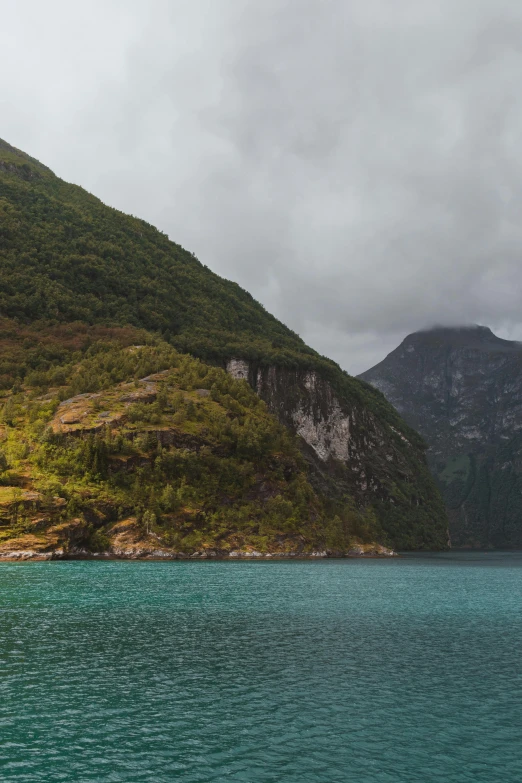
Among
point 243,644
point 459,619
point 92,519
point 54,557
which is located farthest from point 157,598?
point 92,519

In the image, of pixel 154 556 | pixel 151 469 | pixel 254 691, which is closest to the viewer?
pixel 254 691

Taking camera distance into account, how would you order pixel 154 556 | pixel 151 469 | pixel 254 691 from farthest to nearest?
pixel 151 469 < pixel 154 556 < pixel 254 691

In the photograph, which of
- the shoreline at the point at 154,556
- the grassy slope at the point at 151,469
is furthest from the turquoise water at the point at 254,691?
the grassy slope at the point at 151,469

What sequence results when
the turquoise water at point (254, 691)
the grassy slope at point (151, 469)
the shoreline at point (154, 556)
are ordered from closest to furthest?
the turquoise water at point (254, 691), the shoreline at point (154, 556), the grassy slope at point (151, 469)

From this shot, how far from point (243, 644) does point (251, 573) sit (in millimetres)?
52317

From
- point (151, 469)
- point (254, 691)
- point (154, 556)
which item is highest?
point (151, 469)

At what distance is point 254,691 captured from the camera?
1142 inches

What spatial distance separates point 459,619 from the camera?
5281 cm

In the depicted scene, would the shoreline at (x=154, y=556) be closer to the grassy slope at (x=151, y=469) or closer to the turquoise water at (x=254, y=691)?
the grassy slope at (x=151, y=469)

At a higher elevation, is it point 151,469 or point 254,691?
point 151,469

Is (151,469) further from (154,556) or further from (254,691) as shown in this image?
(254,691)

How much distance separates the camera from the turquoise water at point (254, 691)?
68.9 feet

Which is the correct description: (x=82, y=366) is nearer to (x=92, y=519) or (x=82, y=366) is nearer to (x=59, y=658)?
(x=92, y=519)

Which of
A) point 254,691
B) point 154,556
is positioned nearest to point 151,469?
point 154,556
